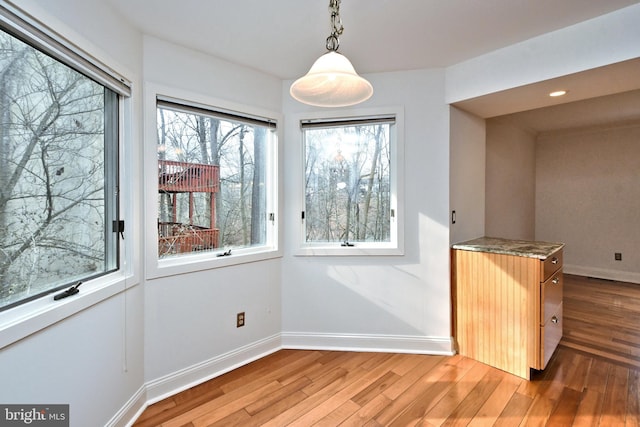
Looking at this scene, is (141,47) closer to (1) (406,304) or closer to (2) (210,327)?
(2) (210,327)

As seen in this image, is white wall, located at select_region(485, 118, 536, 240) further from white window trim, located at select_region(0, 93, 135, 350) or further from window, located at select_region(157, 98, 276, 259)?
white window trim, located at select_region(0, 93, 135, 350)

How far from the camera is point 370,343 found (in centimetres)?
240

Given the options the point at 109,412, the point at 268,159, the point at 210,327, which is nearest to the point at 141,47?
the point at 268,159

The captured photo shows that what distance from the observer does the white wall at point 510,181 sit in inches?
132

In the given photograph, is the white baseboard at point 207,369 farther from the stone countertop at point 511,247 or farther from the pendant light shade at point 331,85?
the pendant light shade at point 331,85

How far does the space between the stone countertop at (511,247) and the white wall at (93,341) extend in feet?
7.71

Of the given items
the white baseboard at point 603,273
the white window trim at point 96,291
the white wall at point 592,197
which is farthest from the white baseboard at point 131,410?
→ the white wall at point 592,197

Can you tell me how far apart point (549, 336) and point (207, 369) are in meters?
2.47

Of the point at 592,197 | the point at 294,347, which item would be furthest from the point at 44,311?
the point at 592,197

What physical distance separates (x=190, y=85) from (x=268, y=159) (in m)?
0.77

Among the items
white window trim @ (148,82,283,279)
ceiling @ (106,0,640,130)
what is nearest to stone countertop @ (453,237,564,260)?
ceiling @ (106,0,640,130)

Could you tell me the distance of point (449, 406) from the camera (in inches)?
68.2

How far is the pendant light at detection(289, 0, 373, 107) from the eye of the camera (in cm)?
111

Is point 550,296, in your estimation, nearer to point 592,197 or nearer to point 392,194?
point 392,194
